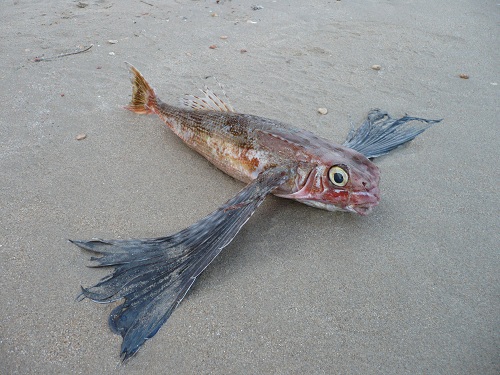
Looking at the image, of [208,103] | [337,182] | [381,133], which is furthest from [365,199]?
[208,103]

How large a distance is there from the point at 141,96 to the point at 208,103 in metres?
0.95

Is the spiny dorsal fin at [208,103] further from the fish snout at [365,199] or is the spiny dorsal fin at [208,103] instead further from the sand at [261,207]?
the fish snout at [365,199]

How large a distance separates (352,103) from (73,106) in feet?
11.1

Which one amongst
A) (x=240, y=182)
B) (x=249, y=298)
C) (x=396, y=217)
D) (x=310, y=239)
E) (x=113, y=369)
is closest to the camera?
(x=113, y=369)

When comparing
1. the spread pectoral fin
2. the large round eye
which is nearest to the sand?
the spread pectoral fin

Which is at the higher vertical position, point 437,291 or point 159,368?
point 437,291

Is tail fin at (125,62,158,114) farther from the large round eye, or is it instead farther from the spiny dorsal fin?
the large round eye

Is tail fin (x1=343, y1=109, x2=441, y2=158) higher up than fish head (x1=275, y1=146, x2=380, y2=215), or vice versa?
fish head (x1=275, y1=146, x2=380, y2=215)

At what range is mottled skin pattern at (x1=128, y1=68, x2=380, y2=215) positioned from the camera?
2.85 m

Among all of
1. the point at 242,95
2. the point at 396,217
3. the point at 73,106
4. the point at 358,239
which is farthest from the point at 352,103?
the point at 73,106

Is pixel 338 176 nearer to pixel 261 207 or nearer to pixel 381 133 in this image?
pixel 261 207

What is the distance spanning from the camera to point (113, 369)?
218 centimetres

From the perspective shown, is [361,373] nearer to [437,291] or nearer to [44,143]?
[437,291]

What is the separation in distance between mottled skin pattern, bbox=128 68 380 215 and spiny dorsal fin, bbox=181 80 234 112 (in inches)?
1.6
